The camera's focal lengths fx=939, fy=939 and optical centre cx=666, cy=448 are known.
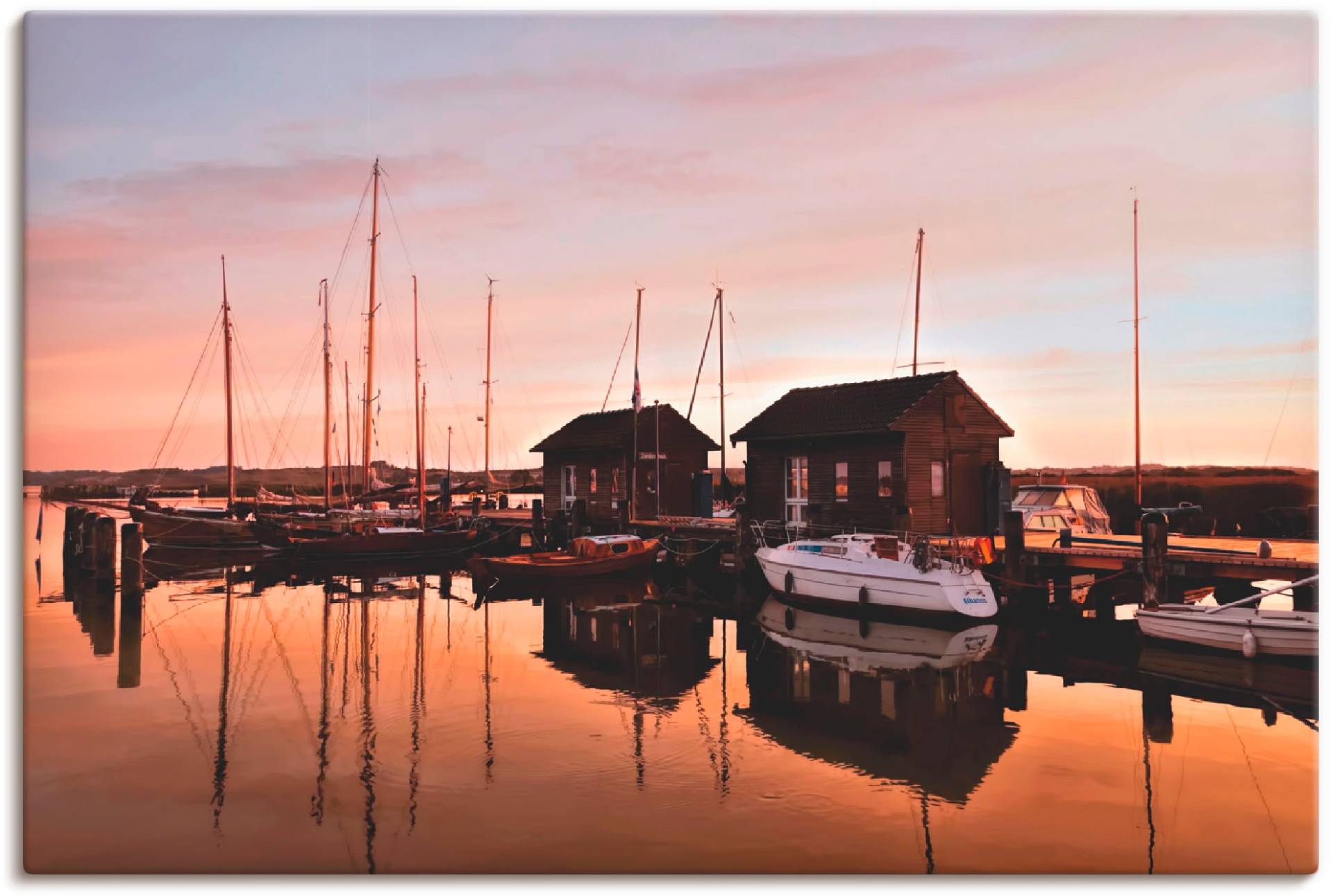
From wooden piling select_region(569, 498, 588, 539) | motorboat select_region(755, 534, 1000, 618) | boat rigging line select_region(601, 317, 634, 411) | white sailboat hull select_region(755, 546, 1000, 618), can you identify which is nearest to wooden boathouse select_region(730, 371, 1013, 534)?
motorboat select_region(755, 534, 1000, 618)

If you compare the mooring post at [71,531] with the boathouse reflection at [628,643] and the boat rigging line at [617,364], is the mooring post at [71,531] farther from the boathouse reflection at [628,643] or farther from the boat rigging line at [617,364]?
the boat rigging line at [617,364]

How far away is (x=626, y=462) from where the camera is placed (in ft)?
125

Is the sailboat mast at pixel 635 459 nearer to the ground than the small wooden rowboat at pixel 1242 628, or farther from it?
farther from it

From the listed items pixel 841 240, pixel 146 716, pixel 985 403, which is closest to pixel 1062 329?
pixel 841 240

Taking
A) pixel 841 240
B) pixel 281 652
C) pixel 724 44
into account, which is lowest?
pixel 281 652

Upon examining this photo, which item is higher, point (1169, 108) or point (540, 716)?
point (1169, 108)

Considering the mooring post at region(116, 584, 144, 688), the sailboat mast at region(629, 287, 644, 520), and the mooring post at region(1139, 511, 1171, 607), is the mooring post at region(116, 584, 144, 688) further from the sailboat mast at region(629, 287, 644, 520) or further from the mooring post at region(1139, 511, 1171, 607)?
the mooring post at region(1139, 511, 1171, 607)

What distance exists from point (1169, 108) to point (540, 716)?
36.5 ft

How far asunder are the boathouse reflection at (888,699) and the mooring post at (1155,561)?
10.9 ft

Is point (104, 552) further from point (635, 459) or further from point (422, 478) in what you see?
point (635, 459)

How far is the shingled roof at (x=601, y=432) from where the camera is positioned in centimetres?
3856

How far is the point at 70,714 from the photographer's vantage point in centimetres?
1323

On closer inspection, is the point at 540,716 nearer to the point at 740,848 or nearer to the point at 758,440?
the point at 740,848

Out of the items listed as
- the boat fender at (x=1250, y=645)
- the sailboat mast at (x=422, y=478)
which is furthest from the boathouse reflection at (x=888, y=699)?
the sailboat mast at (x=422, y=478)
